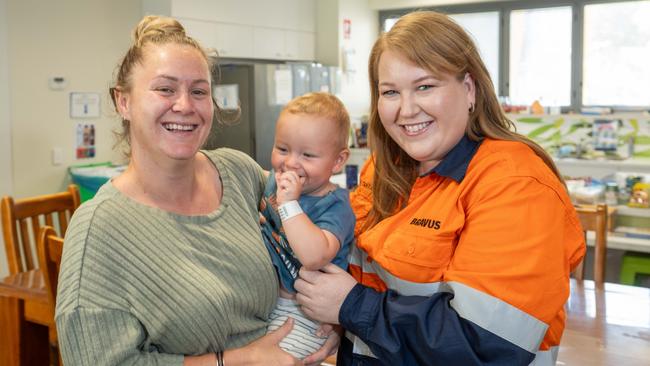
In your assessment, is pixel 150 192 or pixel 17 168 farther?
pixel 17 168

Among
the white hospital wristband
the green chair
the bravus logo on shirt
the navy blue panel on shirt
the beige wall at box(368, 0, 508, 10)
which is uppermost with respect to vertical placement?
the beige wall at box(368, 0, 508, 10)

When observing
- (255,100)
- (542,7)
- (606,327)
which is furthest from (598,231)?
(542,7)

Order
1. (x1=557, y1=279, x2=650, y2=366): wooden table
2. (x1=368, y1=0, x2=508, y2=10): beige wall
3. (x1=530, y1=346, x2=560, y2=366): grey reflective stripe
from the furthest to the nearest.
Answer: (x1=368, y1=0, x2=508, y2=10): beige wall, (x1=557, y1=279, x2=650, y2=366): wooden table, (x1=530, y1=346, x2=560, y2=366): grey reflective stripe

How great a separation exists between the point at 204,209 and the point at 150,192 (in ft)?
0.43

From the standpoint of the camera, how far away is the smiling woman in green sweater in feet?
3.84

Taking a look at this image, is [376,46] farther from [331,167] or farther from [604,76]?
[604,76]

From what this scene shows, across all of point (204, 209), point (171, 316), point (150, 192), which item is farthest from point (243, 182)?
point (171, 316)

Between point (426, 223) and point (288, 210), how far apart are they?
12.3 inches

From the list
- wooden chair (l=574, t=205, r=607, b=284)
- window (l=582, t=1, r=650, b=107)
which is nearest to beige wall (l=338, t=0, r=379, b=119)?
window (l=582, t=1, r=650, b=107)

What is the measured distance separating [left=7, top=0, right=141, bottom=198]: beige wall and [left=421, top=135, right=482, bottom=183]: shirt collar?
3443 mm

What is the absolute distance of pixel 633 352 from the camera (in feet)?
5.48

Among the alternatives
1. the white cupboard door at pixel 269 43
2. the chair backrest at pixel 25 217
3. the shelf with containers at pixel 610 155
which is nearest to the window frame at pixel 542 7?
the shelf with containers at pixel 610 155

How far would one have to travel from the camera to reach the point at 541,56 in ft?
19.4

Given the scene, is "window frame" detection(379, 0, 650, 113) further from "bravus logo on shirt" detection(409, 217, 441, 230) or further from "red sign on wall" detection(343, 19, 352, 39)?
"bravus logo on shirt" detection(409, 217, 441, 230)
